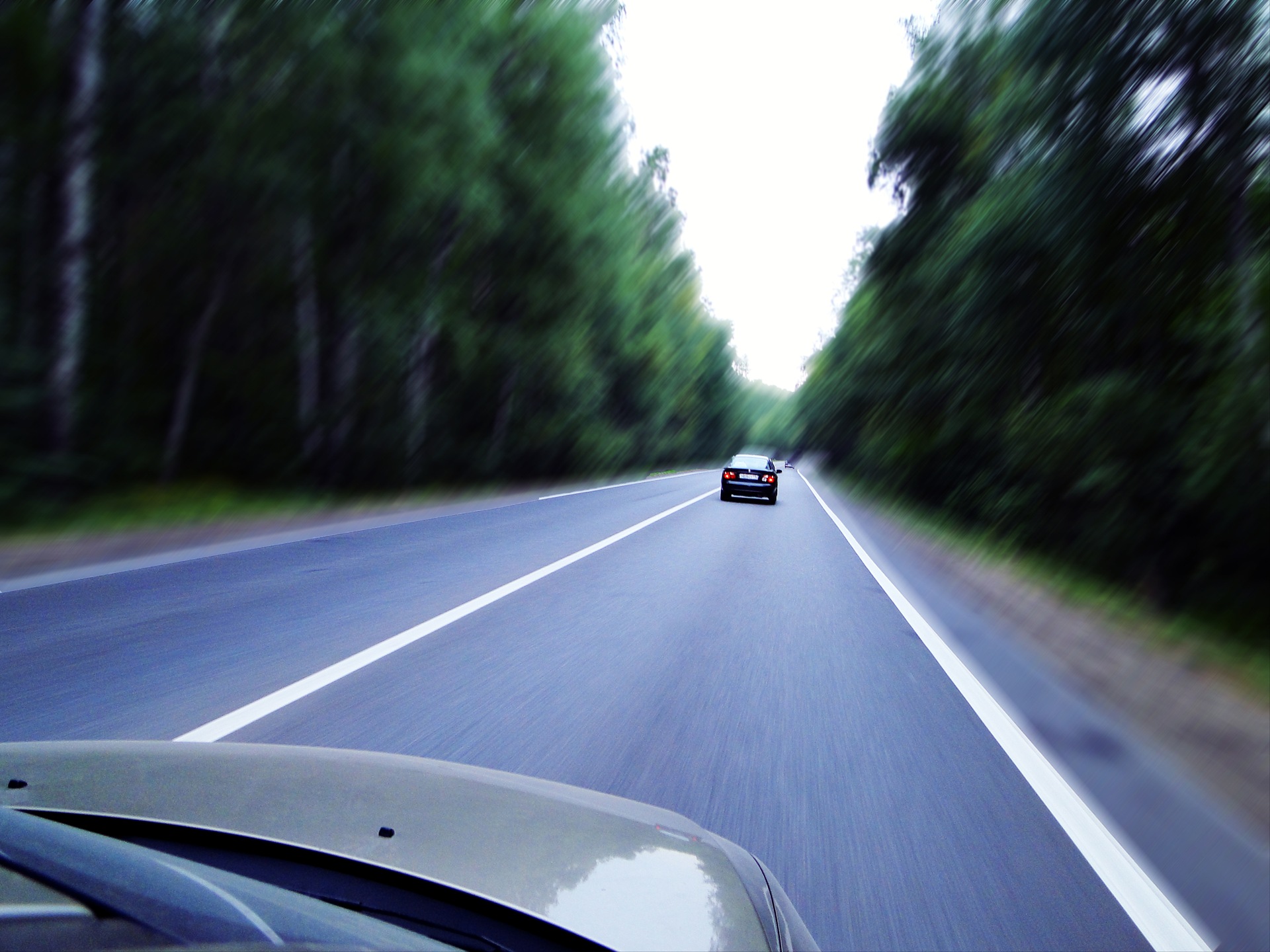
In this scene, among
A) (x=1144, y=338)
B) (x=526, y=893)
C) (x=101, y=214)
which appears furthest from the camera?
(x=101, y=214)

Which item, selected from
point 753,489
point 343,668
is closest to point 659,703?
point 343,668

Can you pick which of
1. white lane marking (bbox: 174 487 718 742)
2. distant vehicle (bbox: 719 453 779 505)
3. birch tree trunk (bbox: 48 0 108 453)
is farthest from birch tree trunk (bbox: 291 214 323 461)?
white lane marking (bbox: 174 487 718 742)

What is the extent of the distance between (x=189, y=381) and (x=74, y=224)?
1044 cm

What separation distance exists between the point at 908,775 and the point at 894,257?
25.1 metres

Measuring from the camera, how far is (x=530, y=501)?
89.6ft

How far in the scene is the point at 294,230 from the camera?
28.2m

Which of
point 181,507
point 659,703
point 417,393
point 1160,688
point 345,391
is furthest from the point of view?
point 417,393

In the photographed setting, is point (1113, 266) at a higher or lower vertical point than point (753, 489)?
higher

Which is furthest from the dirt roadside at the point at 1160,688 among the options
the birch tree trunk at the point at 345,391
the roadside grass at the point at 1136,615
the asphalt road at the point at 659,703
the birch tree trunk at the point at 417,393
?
the birch tree trunk at the point at 417,393

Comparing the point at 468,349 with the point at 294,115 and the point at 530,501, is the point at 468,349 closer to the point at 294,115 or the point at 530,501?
the point at 530,501

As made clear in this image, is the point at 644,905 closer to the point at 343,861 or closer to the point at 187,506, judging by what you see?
the point at 343,861

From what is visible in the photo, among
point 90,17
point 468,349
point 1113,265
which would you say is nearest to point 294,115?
point 90,17

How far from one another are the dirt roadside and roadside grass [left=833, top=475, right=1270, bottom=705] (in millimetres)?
113

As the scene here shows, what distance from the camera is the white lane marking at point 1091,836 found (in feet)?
11.0
